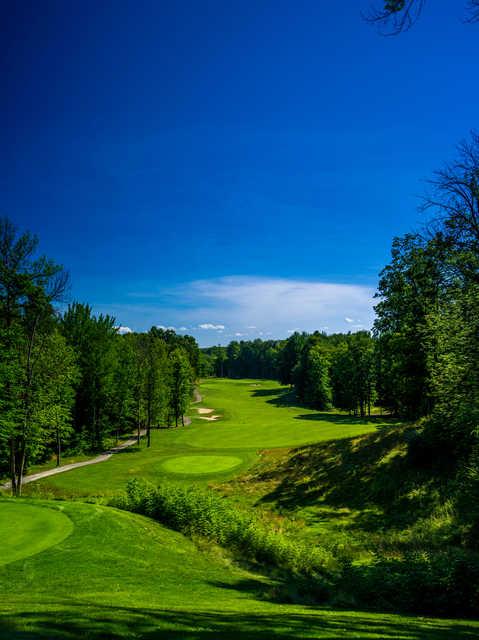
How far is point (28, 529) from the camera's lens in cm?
1292

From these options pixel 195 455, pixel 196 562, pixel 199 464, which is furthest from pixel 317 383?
pixel 196 562

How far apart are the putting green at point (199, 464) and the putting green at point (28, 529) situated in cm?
1888

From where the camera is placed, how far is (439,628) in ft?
25.9

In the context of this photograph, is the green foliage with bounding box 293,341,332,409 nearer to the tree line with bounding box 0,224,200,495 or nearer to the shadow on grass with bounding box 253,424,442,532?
the tree line with bounding box 0,224,200,495

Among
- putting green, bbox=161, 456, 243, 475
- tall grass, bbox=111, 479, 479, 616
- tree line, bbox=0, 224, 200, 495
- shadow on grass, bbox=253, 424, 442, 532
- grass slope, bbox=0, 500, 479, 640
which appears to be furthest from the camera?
putting green, bbox=161, 456, 243, 475

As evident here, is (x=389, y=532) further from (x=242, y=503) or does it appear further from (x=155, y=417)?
(x=155, y=417)

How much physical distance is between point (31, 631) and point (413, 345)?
2729cm

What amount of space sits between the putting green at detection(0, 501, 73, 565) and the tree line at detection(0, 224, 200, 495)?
13.0 m

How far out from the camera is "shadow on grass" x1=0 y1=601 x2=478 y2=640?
5.99 metres

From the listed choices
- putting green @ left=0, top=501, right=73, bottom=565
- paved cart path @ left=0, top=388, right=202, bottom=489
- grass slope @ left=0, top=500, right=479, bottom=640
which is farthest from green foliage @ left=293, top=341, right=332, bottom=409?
putting green @ left=0, top=501, right=73, bottom=565

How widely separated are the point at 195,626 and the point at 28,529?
920cm

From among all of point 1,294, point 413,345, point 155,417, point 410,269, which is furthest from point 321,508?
point 155,417

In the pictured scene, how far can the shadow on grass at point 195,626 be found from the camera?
5.99 m

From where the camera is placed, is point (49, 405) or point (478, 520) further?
point (49, 405)
